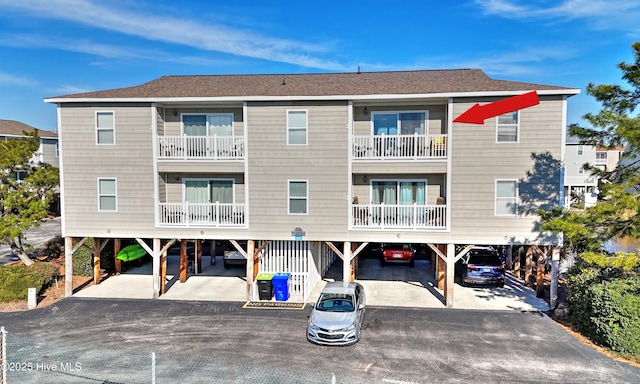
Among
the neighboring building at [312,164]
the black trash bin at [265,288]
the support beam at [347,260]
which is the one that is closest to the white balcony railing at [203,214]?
the neighboring building at [312,164]

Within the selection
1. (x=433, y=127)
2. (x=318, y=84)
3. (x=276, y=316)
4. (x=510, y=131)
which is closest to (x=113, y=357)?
(x=276, y=316)

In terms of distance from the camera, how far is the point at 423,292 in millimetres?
17016

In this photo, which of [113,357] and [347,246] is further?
[347,246]

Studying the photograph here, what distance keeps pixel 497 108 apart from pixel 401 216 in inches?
206

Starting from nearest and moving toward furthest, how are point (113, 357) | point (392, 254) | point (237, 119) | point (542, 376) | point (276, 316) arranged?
1. point (542, 376)
2. point (113, 357)
3. point (276, 316)
4. point (237, 119)
5. point (392, 254)

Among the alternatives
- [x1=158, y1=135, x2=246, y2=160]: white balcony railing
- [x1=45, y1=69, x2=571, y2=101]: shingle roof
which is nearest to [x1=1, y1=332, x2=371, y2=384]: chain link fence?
[x1=158, y1=135, x2=246, y2=160]: white balcony railing

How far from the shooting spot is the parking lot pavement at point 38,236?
81.6 feet

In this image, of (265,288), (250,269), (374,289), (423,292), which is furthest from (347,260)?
(250,269)

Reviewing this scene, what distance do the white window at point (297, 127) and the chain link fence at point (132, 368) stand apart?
8.07 metres

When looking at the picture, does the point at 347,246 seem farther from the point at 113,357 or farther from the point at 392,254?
the point at 113,357

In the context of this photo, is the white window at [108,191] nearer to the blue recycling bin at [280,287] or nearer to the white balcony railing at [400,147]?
the blue recycling bin at [280,287]

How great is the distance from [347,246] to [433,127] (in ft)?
19.6

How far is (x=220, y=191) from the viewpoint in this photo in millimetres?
17766

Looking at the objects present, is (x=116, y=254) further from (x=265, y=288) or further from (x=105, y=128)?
(x=265, y=288)
